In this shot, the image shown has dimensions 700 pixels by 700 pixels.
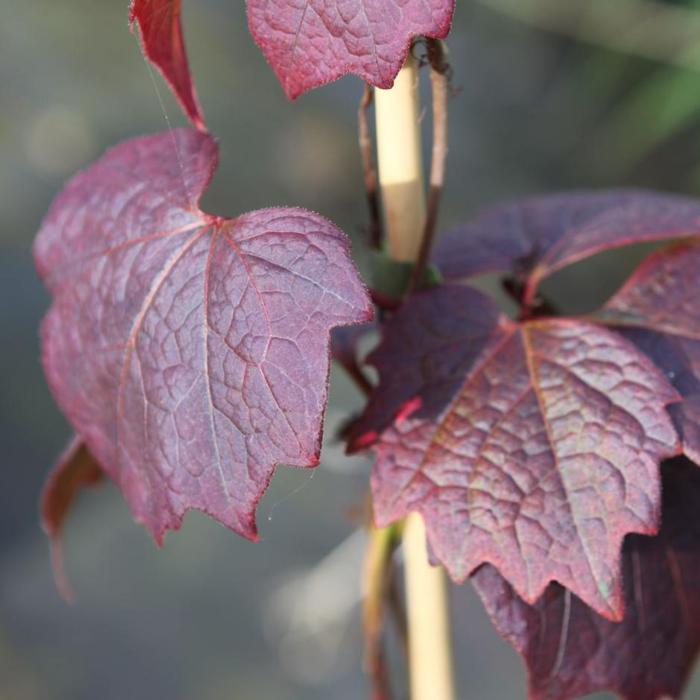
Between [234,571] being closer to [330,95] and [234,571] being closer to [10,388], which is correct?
[10,388]

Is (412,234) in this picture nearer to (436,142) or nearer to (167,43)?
(436,142)

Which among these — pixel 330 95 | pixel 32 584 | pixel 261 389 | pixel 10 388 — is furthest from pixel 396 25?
pixel 330 95

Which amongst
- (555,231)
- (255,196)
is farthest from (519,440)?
(255,196)

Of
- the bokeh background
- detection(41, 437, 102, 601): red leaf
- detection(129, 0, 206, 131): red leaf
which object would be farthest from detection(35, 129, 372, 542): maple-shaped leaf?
the bokeh background

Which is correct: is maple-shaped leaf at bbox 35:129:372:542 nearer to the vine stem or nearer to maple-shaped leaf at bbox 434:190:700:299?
the vine stem

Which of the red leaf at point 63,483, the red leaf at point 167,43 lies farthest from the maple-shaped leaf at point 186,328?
the red leaf at point 63,483
